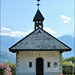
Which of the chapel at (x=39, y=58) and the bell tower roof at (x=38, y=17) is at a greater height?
the bell tower roof at (x=38, y=17)

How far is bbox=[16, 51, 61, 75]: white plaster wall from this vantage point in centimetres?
2473

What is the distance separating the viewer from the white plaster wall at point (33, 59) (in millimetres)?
24734

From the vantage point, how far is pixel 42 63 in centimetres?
2512

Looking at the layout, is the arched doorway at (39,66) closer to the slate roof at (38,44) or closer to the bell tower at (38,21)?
the slate roof at (38,44)

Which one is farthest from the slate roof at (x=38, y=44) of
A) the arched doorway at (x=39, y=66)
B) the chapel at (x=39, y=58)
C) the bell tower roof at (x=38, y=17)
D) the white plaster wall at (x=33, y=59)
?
the bell tower roof at (x=38, y=17)

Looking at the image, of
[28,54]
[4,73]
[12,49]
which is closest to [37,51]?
[28,54]

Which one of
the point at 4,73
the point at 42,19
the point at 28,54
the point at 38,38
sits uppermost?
the point at 42,19

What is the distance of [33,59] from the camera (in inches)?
977

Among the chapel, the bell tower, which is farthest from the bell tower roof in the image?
the chapel

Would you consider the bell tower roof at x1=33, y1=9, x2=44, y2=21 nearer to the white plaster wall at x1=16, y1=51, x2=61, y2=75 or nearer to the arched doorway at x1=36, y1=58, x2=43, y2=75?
the white plaster wall at x1=16, y1=51, x2=61, y2=75

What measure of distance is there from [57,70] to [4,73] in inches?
221

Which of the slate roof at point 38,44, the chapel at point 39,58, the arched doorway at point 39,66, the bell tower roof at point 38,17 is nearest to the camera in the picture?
the slate roof at point 38,44

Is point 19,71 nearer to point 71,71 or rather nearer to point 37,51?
point 37,51

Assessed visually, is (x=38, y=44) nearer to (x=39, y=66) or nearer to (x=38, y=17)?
(x=39, y=66)
